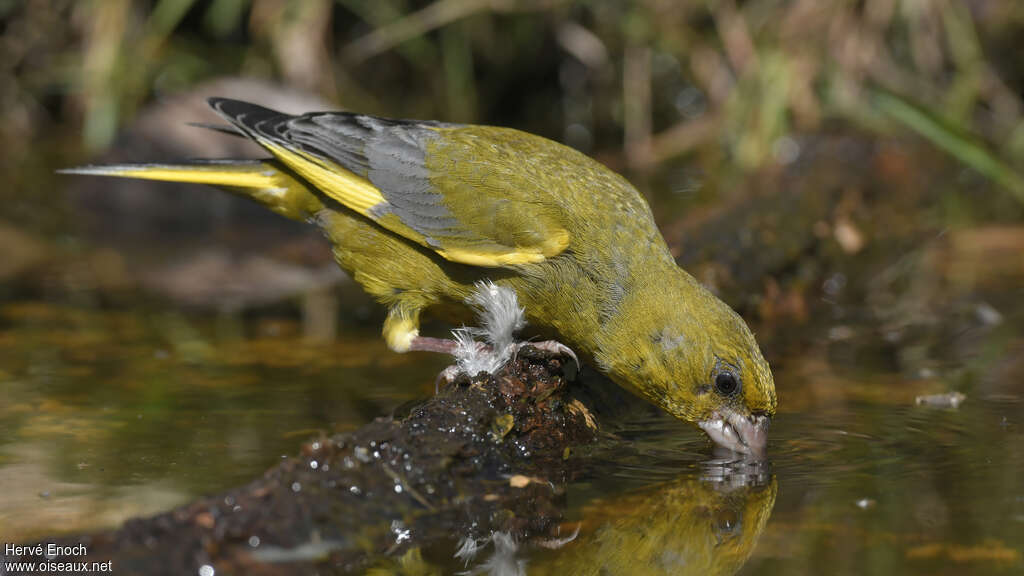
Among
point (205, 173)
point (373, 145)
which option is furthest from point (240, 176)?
point (373, 145)

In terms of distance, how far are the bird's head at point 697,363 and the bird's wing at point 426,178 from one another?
39 centimetres

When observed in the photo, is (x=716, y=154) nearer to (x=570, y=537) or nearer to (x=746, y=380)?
(x=746, y=380)

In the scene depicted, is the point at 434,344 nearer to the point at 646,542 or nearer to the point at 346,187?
the point at 346,187

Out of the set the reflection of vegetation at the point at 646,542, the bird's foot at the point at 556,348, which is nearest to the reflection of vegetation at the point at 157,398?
the bird's foot at the point at 556,348

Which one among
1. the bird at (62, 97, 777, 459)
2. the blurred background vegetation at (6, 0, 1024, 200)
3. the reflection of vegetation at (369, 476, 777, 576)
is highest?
the blurred background vegetation at (6, 0, 1024, 200)

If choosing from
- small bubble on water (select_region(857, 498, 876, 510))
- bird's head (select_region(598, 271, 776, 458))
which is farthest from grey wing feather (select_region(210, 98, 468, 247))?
small bubble on water (select_region(857, 498, 876, 510))

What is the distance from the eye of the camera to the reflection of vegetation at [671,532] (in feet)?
8.54

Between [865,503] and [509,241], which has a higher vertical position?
[509,241]

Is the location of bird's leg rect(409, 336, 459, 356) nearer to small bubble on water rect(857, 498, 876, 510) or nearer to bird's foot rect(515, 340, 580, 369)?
bird's foot rect(515, 340, 580, 369)

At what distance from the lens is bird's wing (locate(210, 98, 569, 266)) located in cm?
387

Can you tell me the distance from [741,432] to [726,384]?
14 cm

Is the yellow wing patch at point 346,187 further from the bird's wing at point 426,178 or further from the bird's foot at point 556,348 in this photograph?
the bird's foot at point 556,348

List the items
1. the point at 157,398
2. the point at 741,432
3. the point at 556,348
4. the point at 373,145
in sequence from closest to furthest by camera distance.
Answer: the point at 741,432 < the point at 556,348 < the point at 157,398 < the point at 373,145

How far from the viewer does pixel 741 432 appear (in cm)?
338
